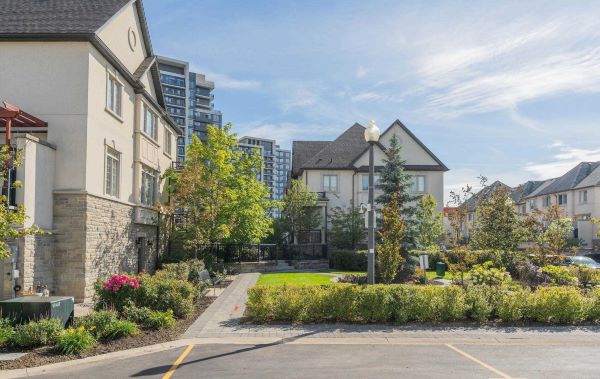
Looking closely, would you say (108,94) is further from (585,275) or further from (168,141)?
(585,275)

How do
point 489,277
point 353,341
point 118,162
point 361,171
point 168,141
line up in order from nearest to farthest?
point 353,341 → point 489,277 → point 118,162 → point 168,141 → point 361,171

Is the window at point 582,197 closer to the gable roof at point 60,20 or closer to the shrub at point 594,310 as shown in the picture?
the shrub at point 594,310

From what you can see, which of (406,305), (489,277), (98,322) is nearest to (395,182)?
(489,277)

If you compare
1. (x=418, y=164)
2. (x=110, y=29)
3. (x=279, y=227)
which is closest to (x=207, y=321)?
(x=110, y=29)

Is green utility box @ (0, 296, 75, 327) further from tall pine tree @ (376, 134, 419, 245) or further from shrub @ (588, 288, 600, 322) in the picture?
tall pine tree @ (376, 134, 419, 245)

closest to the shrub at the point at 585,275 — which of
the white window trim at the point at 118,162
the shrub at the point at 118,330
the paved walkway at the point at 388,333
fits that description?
the paved walkway at the point at 388,333

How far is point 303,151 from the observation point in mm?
44625

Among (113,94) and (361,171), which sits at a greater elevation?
(113,94)

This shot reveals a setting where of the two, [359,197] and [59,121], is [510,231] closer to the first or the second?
[59,121]

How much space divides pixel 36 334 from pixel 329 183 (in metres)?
31.2

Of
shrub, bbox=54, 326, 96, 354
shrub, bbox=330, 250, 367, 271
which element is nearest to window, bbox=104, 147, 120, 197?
shrub, bbox=54, 326, 96, 354

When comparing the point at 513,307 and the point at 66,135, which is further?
the point at 66,135

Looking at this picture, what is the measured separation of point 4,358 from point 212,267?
1510 centimetres

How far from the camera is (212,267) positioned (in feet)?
79.5
